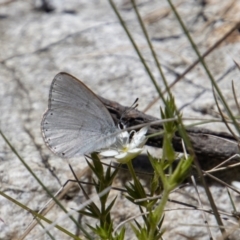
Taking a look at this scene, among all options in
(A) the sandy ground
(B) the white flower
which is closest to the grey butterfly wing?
(B) the white flower

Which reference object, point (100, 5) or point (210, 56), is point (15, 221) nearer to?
point (210, 56)

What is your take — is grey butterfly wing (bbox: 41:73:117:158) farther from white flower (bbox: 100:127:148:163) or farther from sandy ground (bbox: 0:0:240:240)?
sandy ground (bbox: 0:0:240:240)

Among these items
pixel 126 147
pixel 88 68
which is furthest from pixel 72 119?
pixel 88 68

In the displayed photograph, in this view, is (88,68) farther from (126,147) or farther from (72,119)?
(126,147)

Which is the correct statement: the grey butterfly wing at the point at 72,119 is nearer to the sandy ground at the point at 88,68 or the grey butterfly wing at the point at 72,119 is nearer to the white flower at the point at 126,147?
the white flower at the point at 126,147


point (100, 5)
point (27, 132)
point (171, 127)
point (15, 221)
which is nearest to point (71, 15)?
point (100, 5)

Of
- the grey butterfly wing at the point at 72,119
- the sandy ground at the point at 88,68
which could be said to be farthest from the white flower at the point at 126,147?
the sandy ground at the point at 88,68
